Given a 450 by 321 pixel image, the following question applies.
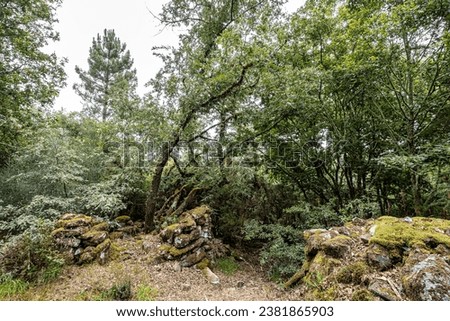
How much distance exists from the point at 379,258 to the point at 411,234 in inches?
27.8

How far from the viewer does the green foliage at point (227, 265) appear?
5.41 metres

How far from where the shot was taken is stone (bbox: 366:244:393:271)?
9.38 ft

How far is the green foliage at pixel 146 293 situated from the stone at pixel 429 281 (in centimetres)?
362

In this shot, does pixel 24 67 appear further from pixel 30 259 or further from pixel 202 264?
pixel 202 264

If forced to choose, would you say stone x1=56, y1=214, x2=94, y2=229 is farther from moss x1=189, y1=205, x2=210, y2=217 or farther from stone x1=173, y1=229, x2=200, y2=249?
moss x1=189, y1=205, x2=210, y2=217

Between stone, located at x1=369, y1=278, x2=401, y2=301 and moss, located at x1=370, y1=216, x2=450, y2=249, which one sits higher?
moss, located at x1=370, y1=216, x2=450, y2=249

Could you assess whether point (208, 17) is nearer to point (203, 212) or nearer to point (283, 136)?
point (283, 136)

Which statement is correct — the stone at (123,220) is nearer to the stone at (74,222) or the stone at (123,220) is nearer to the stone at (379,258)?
the stone at (74,222)

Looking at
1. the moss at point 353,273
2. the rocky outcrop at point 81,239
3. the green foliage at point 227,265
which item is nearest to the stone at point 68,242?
the rocky outcrop at point 81,239

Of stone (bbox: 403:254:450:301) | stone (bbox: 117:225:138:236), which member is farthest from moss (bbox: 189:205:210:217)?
stone (bbox: 403:254:450:301)

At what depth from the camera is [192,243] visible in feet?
17.8

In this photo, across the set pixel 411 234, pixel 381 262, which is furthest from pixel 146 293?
pixel 411 234

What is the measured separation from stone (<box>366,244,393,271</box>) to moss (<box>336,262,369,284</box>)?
0.12 m
